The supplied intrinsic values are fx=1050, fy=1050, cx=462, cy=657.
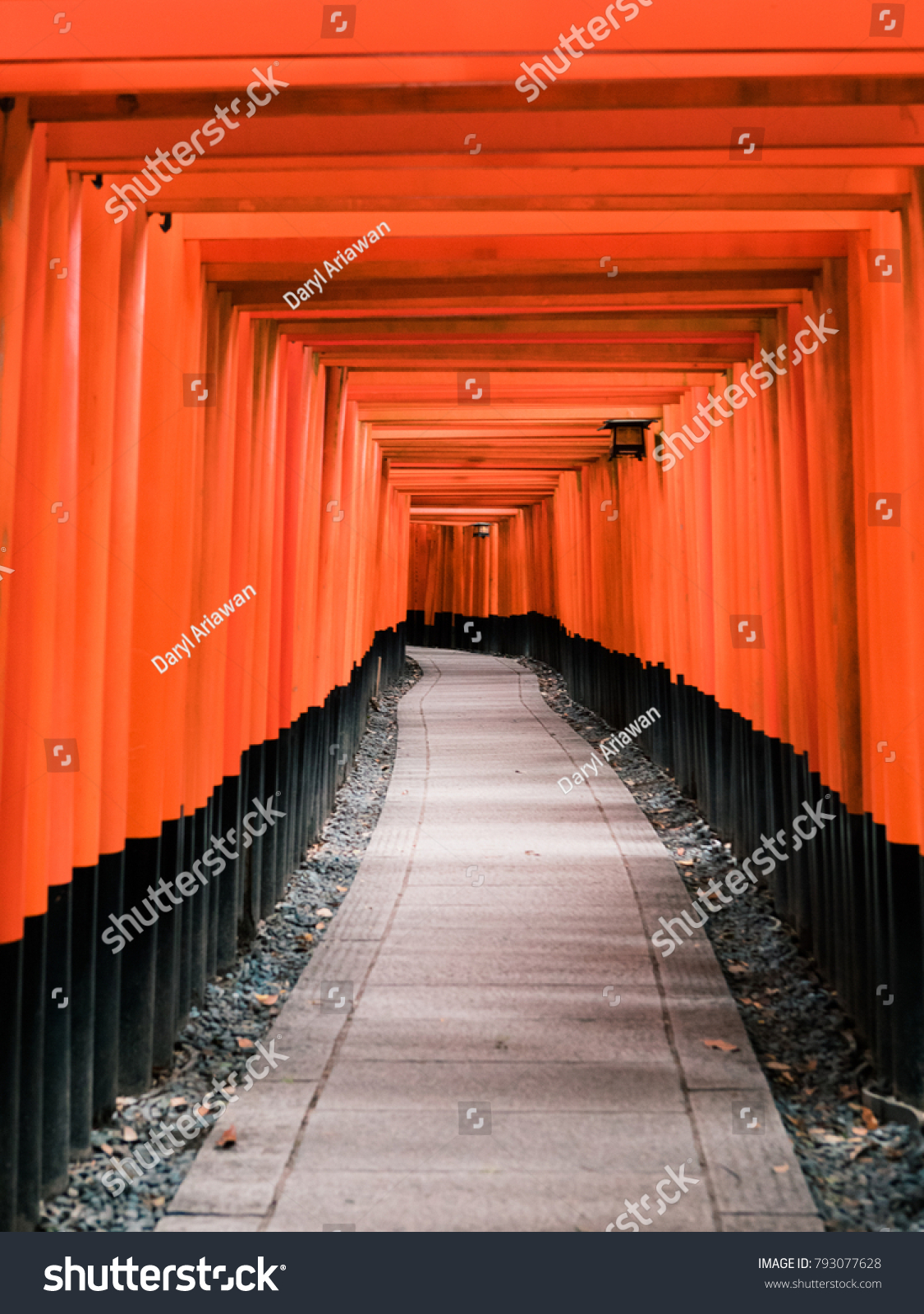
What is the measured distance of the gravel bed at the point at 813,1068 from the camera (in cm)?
310

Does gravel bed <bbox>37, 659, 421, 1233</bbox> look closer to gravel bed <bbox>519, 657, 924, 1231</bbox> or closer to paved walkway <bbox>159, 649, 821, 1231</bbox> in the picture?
paved walkway <bbox>159, 649, 821, 1231</bbox>

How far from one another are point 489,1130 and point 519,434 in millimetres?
7537

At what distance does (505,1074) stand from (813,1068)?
46.4 inches

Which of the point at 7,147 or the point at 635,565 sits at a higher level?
the point at 7,147

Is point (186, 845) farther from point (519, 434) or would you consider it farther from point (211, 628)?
point (519, 434)

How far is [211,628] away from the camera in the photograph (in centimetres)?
464

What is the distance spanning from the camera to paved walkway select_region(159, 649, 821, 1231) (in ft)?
9.93

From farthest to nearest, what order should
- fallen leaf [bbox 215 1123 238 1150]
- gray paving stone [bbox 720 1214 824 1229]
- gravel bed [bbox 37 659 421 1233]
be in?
fallen leaf [bbox 215 1123 238 1150] → gravel bed [bbox 37 659 421 1233] → gray paving stone [bbox 720 1214 824 1229]

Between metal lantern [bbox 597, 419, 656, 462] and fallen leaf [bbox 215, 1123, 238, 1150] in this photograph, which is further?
metal lantern [bbox 597, 419, 656, 462]

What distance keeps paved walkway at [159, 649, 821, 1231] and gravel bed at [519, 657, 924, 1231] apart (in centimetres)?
12

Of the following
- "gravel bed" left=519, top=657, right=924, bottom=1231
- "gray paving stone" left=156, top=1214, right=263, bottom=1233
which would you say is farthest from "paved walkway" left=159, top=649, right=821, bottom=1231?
"gravel bed" left=519, top=657, right=924, bottom=1231

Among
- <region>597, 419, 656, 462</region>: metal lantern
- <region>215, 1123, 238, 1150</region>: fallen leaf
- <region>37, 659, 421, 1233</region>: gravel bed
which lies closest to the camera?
<region>37, 659, 421, 1233</region>: gravel bed

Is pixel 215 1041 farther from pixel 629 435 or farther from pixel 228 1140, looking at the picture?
pixel 629 435

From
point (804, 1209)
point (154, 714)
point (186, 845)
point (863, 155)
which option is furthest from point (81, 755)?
point (863, 155)
